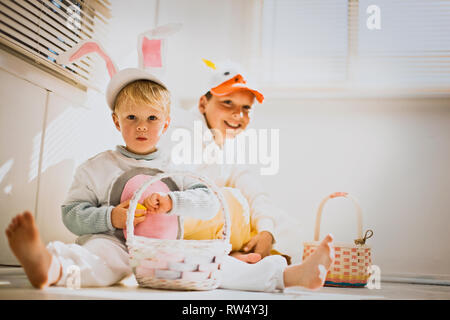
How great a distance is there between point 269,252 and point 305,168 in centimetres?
54

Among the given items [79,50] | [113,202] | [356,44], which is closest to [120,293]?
[113,202]

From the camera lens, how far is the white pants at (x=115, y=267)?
0.91 m

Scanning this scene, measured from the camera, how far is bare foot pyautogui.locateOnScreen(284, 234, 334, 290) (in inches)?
36.5

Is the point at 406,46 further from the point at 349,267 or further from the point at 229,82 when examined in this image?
the point at 349,267

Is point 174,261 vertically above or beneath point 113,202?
beneath

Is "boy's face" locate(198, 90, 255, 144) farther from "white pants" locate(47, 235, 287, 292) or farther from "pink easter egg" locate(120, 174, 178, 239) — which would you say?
"white pants" locate(47, 235, 287, 292)

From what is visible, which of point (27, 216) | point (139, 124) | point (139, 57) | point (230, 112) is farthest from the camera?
point (230, 112)

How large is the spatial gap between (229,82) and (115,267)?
0.75 metres

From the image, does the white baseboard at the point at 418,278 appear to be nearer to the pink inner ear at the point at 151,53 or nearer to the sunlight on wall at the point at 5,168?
the pink inner ear at the point at 151,53

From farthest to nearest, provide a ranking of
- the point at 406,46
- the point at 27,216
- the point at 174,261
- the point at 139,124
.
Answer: the point at 406,46
the point at 139,124
the point at 174,261
the point at 27,216

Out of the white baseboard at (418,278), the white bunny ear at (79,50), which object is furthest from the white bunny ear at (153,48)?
the white baseboard at (418,278)

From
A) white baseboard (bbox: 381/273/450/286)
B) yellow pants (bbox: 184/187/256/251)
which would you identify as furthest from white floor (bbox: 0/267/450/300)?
white baseboard (bbox: 381/273/450/286)

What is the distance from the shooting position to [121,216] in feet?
3.39

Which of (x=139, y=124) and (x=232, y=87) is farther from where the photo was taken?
(x=232, y=87)
